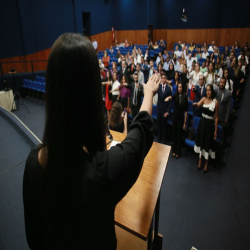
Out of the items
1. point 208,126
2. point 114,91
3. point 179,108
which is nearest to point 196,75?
point 114,91

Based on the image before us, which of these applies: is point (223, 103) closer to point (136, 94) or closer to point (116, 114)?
point (136, 94)

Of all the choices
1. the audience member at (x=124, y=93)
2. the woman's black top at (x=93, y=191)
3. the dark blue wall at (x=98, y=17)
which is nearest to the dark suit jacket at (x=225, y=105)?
the audience member at (x=124, y=93)

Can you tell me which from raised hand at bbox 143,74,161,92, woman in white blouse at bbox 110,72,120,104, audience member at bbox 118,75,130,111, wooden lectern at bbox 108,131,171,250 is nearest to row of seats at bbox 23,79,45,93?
woman in white blouse at bbox 110,72,120,104

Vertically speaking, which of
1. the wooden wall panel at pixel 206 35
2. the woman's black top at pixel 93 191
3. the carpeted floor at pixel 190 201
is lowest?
the carpeted floor at pixel 190 201

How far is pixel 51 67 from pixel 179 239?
2981 mm

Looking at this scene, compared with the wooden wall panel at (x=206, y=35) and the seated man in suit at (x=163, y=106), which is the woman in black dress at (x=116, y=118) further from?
the wooden wall panel at (x=206, y=35)

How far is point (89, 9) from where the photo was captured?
14.5 meters

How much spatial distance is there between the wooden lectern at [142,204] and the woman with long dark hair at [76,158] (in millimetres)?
318

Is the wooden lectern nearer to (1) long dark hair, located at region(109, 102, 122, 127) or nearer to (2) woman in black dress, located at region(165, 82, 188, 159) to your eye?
(1) long dark hair, located at region(109, 102, 122, 127)

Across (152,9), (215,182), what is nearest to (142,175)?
(215,182)

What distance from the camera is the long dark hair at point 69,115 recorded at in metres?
0.65

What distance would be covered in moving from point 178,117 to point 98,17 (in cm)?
1386

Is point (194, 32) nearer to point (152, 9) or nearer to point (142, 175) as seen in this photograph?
point (152, 9)

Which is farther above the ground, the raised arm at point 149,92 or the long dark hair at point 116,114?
the raised arm at point 149,92
